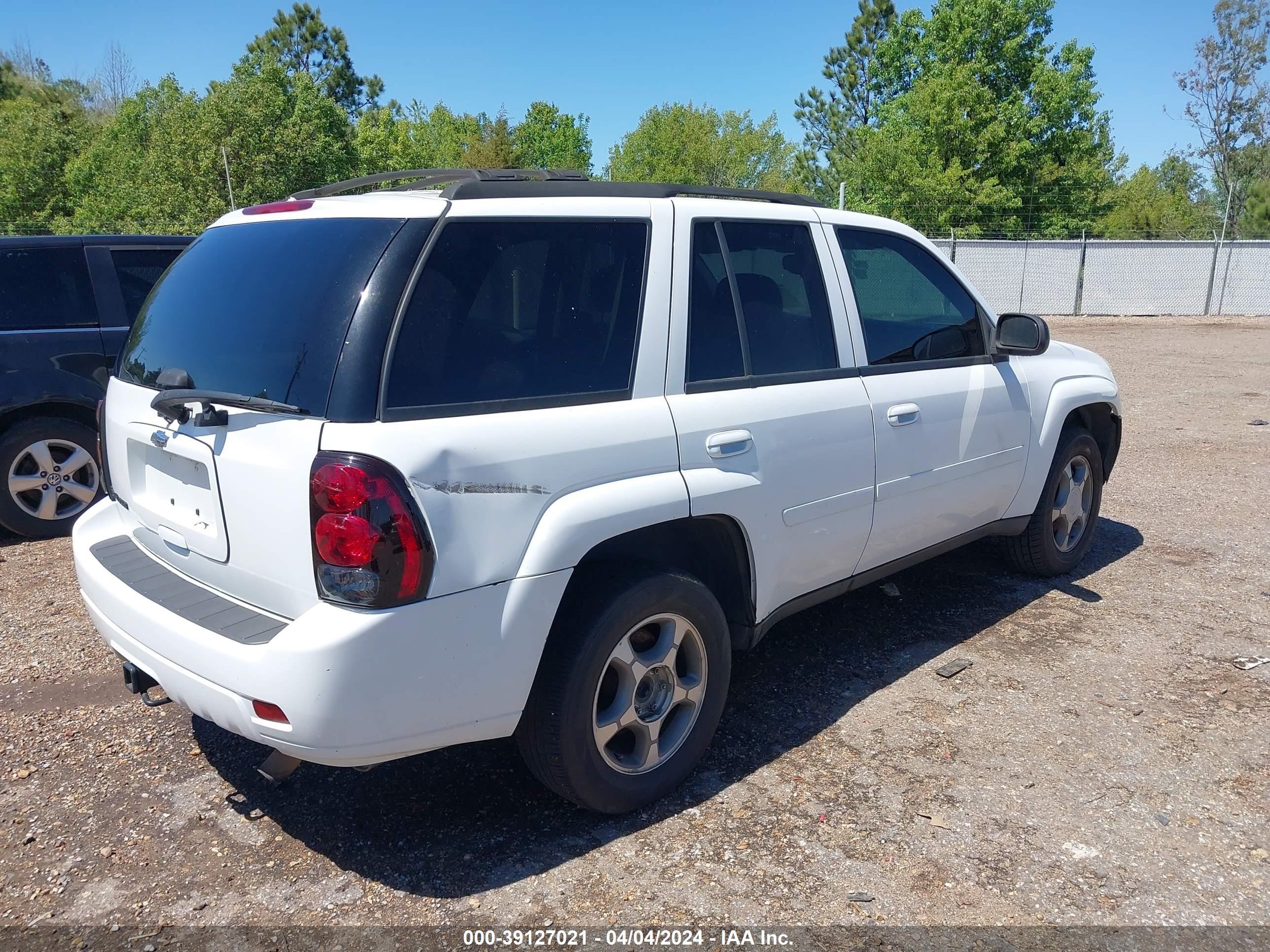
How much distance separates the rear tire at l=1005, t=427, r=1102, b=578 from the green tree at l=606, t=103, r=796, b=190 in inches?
2462

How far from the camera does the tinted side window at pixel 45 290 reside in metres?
5.89

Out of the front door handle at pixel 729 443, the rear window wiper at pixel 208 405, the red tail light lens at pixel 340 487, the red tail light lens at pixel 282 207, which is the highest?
the red tail light lens at pixel 282 207

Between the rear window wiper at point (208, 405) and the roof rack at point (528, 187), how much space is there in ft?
2.47

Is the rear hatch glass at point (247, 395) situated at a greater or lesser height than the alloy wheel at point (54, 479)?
greater

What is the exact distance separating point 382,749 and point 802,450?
1.75 meters

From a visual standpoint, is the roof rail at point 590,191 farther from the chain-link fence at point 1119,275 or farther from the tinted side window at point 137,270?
the chain-link fence at point 1119,275

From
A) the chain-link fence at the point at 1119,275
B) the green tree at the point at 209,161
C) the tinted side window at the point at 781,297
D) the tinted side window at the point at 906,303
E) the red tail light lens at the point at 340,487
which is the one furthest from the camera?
the chain-link fence at the point at 1119,275

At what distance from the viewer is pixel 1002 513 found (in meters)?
4.61

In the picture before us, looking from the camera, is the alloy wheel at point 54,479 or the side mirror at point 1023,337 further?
the alloy wheel at point 54,479

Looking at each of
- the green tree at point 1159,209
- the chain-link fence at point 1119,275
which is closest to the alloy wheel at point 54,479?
the chain-link fence at point 1119,275

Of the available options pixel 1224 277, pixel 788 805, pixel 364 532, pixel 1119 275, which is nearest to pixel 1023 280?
pixel 1119 275

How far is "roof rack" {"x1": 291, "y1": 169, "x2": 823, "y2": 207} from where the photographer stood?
2770 millimetres

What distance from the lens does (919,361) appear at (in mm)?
4004

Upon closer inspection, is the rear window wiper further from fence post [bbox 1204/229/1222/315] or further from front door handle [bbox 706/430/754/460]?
fence post [bbox 1204/229/1222/315]
